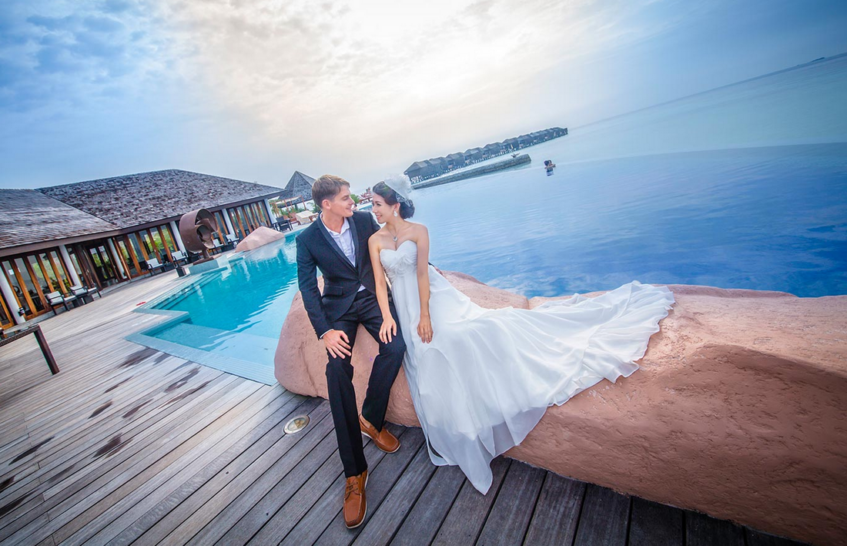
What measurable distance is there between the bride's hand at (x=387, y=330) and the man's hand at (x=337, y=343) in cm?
27

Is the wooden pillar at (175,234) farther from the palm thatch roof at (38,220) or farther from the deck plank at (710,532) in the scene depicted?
the deck plank at (710,532)

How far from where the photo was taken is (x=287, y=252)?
56.9 ft

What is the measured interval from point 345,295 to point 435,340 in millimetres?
915

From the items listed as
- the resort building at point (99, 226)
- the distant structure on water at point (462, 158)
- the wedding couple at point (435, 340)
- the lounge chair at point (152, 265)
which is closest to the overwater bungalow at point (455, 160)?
the distant structure on water at point (462, 158)

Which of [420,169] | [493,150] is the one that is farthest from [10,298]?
[493,150]

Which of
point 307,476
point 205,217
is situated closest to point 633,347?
point 307,476

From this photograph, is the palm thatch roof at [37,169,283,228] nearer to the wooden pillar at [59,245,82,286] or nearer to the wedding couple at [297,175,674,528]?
the wooden pillar at [59,245,82,286]

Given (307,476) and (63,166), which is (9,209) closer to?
(307,476)

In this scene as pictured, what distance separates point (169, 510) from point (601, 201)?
53.7 ft

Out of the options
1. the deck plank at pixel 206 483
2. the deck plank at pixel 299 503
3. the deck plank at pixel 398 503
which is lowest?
the deck plank at pixel 398 503

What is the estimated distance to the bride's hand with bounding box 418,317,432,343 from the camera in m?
2.35

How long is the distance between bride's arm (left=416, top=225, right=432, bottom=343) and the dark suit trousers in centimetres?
26

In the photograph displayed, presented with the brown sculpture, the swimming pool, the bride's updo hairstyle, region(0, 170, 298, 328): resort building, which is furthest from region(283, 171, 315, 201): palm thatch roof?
the bride's updo hairstyle

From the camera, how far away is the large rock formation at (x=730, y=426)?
4.35 feet
